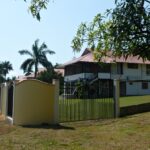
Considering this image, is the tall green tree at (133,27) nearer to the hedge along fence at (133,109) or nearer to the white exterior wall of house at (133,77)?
the hedge along fence at (133,109)

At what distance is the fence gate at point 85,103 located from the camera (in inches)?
A: 709

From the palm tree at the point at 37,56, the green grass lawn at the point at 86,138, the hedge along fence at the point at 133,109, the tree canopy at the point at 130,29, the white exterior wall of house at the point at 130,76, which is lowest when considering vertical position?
the green grass lawn at the point at 86,138

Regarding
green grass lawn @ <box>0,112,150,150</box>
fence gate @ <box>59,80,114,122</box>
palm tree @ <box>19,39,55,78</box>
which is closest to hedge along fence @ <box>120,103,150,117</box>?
fence gate @ <box>59,80,114,122</box>

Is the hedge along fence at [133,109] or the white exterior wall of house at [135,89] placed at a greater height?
the white exterior wall of house at [135,89]

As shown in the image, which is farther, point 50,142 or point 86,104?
point 86,104

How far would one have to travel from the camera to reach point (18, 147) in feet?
34.2

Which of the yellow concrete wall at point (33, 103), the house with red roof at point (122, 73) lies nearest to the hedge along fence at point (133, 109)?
the yellow concrete wall at point (33, 103)

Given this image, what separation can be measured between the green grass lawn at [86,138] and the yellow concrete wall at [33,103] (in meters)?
1.49

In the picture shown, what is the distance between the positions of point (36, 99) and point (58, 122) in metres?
1.39

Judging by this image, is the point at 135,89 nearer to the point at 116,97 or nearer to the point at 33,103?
the point at 116,97

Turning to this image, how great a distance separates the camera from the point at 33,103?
55.6 feet

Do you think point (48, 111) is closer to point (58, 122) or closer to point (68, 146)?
point (58, 122)

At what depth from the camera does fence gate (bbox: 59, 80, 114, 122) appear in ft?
59.1

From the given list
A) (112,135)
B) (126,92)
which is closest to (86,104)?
(112,135)
